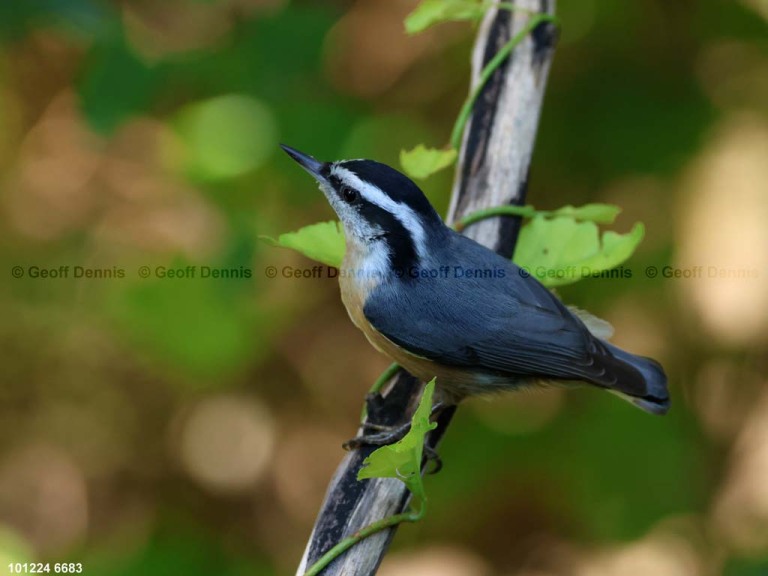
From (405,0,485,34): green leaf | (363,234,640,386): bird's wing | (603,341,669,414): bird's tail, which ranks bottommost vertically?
(603,341,669,414): bird's tail

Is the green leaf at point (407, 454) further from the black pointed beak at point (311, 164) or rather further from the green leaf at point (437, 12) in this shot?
the green leaf at point (437, 12)

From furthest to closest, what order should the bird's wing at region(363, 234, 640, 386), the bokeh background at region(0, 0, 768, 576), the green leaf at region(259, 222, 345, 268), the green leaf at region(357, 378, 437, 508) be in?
the bokeh background at region(0, 0, 768, 576) → the bird's wing at region(363, 234, 640, 386) → the green leaf at region(259, 222, 345, 268) → the green leaf at region(357, 378, 437, 508)

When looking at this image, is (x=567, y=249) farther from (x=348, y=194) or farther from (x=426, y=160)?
(x=348, y=194)

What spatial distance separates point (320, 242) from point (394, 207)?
0.23 meters

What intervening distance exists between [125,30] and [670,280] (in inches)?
87.2

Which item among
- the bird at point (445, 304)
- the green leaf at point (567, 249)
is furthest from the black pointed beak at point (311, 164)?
the green leaf at point (567, 249)

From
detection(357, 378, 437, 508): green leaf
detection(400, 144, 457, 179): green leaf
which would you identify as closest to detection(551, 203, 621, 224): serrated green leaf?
detection(400, 144, 457, 179): green leaf

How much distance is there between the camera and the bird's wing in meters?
2.34

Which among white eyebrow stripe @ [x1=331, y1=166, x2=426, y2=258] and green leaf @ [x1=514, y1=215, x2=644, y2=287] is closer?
green leaf @ [x1=514, y1=215, x2=644, y2=287]

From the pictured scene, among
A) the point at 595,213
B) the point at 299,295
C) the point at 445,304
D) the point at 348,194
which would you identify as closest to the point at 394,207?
the point at 348,194

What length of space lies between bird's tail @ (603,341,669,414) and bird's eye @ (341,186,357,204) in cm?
88

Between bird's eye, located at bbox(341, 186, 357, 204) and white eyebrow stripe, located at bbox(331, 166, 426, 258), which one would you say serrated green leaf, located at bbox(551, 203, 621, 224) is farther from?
bird's eye, located at bbox(341, 186, 357, 204)

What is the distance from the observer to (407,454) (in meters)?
1.61

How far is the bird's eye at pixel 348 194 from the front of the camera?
2.42 m
